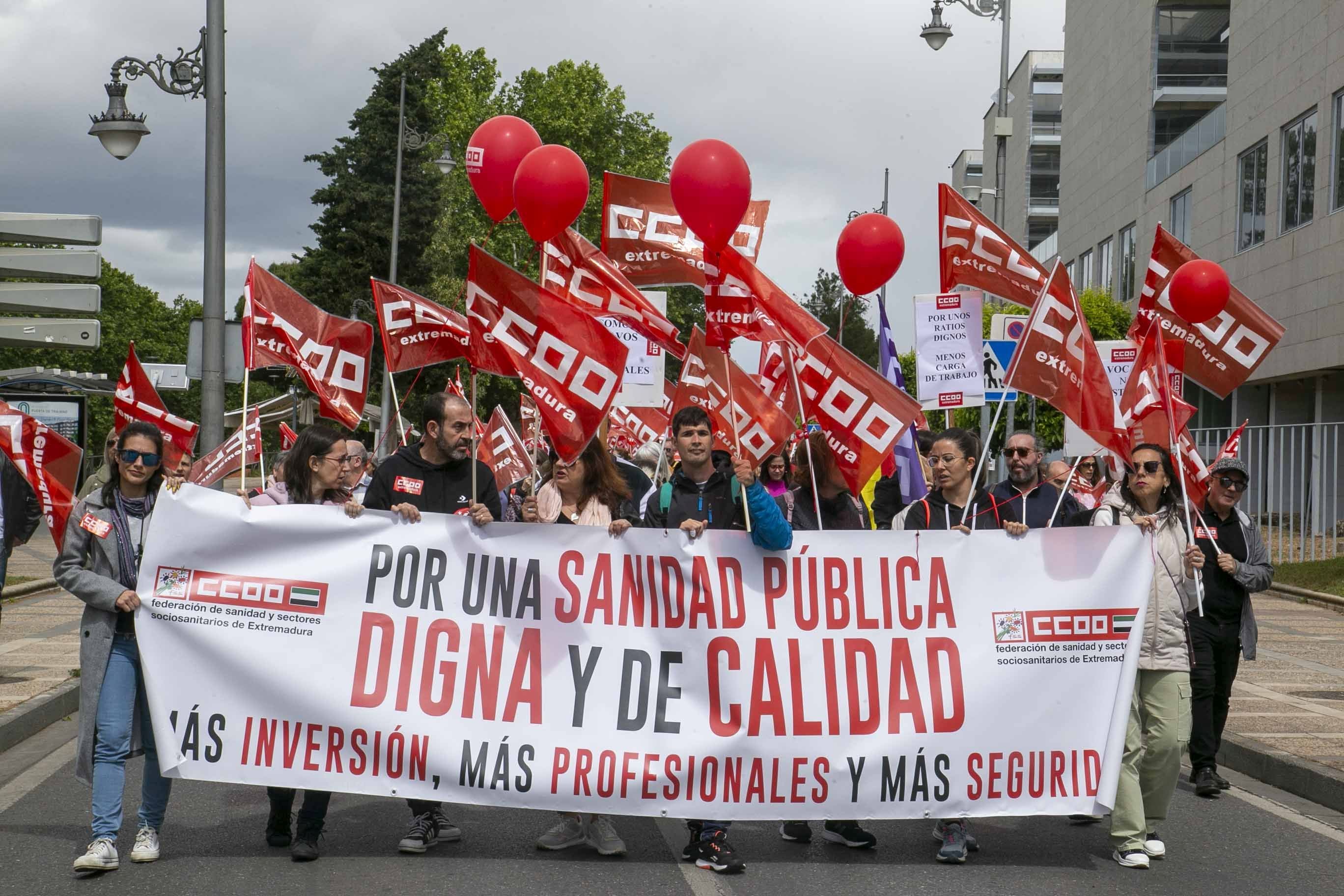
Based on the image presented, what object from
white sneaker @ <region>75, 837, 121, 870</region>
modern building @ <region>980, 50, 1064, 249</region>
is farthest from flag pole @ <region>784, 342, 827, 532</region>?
modern building @ <region>980, 50, 1064, 249</region>

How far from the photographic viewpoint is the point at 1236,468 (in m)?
8.27

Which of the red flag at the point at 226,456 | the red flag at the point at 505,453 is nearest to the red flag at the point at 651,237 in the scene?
the red flag at the point at 226,456

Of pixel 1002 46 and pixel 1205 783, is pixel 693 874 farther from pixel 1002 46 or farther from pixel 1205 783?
pixel 1002 46

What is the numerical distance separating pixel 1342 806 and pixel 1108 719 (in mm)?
2072

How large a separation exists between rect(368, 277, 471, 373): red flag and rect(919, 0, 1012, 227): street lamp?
43.0 ft

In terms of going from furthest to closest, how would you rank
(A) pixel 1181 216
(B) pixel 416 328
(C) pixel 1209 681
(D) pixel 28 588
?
(A) pixel 1181 216
(D) pixel 28 588
(B) pixel 416 328
(C) pixel 1209 681

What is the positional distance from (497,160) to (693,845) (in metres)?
4.58

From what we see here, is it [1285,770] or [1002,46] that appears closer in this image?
[1285,770]

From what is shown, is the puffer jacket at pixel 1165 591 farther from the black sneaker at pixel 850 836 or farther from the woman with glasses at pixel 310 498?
the woman with glasses at pixel 310 498

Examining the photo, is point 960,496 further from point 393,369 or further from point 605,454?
point 393,369

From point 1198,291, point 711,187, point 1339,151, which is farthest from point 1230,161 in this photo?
point 711,187

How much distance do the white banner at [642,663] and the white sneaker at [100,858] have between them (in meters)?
0.41

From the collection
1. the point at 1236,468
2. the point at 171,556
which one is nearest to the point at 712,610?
the point at 171,556

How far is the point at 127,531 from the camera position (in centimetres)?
617
